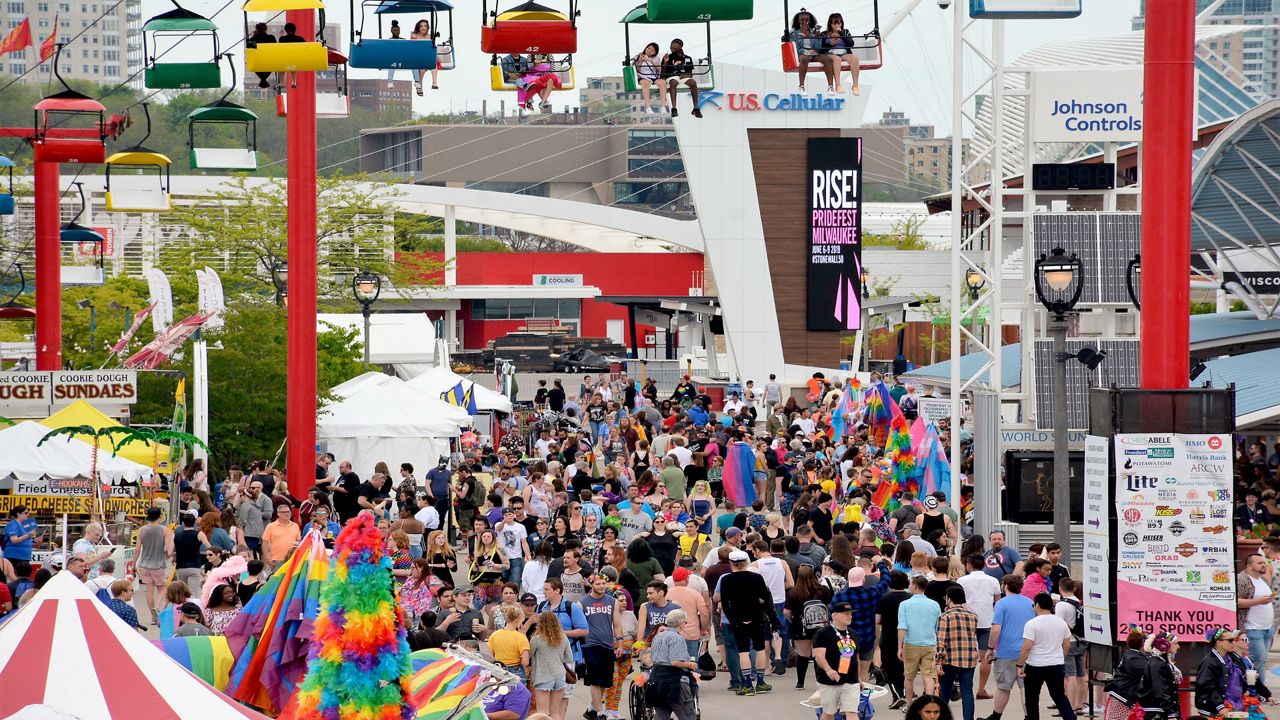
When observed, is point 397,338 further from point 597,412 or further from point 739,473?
point 739,473

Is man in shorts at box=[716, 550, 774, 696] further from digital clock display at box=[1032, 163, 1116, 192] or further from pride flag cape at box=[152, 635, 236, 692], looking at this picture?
digital clock display at box=[1032, 163, 1116, 192]

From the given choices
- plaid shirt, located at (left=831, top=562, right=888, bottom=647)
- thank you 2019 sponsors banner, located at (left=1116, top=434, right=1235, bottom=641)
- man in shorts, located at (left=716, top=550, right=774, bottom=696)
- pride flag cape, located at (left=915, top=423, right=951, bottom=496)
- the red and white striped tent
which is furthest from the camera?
pride flag cape, located at (left=915, top=423, right=951, bottom=496)

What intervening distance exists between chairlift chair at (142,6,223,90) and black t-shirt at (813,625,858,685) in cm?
979

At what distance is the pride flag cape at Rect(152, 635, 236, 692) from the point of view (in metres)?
10.7

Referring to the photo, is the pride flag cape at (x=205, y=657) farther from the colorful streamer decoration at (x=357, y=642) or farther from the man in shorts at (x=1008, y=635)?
the man in shorts at (x=1008, y=635)

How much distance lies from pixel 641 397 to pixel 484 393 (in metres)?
6.89

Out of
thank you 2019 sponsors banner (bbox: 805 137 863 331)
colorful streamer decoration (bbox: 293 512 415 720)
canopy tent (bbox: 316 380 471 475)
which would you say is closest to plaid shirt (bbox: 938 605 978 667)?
colorful streamer decoration (bbox: 293 512 415 720)

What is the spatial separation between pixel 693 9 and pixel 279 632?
6.65 m

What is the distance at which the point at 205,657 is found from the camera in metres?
10.8

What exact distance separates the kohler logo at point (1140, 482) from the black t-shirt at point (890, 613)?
206cm

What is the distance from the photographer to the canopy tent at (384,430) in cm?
2734

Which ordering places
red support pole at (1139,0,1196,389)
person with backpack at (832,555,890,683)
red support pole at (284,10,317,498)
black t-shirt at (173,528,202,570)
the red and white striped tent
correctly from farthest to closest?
red support pole at (284,10,317,498)
black t-shirt at (173,528,202,570)
person with backpack at (832,555,890,683)
red support pole at (1139,0,1196,389)
the red and white striped tent

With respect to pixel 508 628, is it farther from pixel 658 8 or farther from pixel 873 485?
pixel 873 485

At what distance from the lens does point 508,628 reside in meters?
13.1
